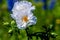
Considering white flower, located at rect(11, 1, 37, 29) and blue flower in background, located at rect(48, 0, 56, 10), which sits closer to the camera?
white flower, located at rect(11, 1, 37, 29)

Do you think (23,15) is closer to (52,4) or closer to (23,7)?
(23,7)

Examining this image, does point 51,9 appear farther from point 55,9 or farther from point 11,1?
point 11,1

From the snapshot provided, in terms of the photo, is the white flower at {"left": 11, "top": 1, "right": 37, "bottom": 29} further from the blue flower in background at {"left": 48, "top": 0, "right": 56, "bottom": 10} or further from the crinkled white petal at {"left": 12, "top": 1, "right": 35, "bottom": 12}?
the blue flower in background at {"left": 48, "top": 0, "right": 56, "bottom": 10}

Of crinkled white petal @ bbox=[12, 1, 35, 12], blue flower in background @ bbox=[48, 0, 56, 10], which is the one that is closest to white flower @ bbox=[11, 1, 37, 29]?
crinkled white petal @ bbox=[12, 1, 35, 12]

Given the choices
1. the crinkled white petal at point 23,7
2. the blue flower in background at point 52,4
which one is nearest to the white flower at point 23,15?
the crinkled white petal at point 23,7

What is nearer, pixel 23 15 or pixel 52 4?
pixel 23 15

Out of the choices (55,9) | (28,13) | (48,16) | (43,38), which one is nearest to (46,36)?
(43,38)

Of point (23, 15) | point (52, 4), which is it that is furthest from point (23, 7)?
point (52, 4)

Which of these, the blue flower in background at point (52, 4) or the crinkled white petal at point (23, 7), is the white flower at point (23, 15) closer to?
the crinkled white petal at point (23, 7)
